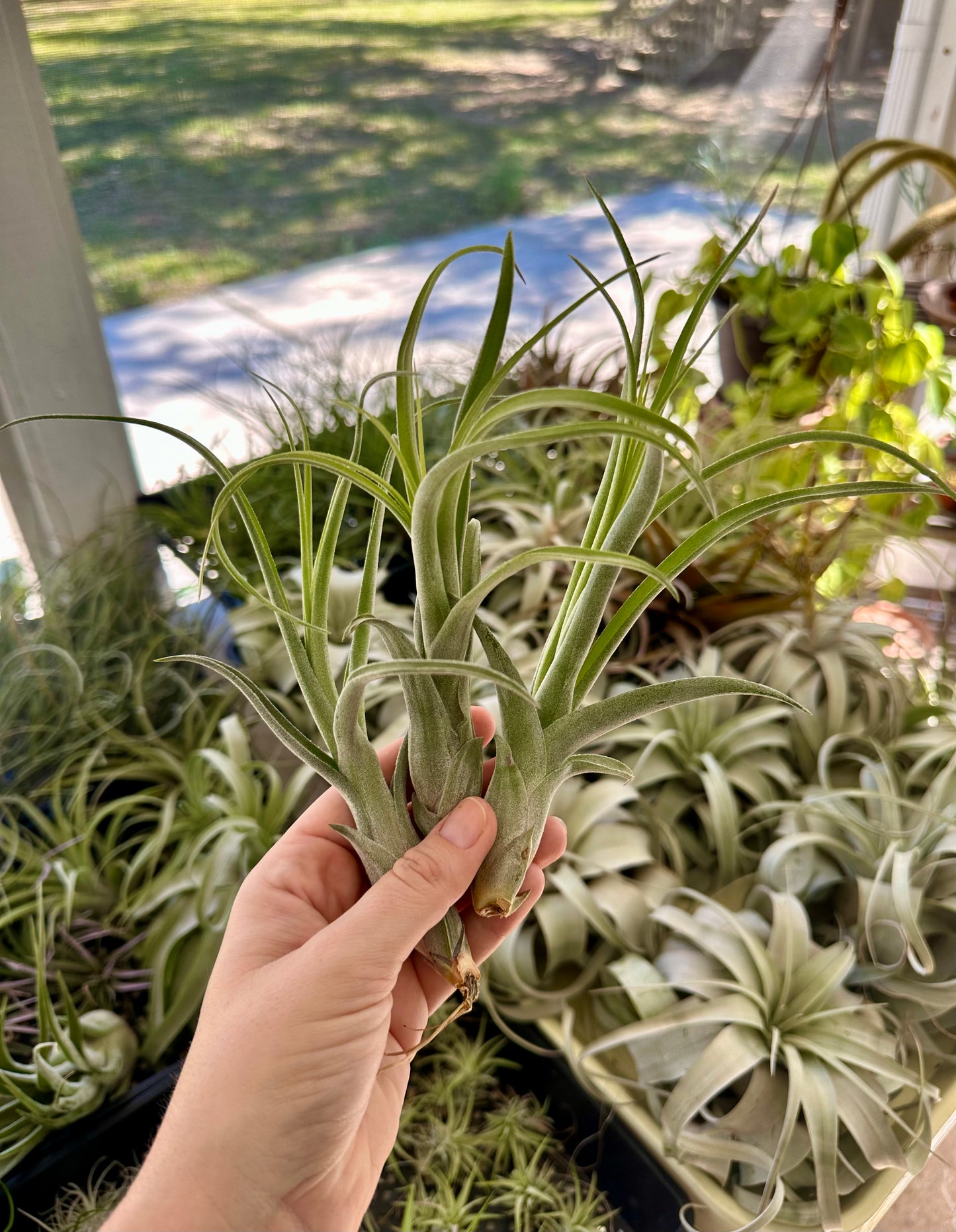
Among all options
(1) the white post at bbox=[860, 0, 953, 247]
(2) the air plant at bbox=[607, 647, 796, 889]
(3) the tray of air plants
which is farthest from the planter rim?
(1) the white post at bbox=[860, 0, 953, 247]

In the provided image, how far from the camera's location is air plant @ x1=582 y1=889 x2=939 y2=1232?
700mm

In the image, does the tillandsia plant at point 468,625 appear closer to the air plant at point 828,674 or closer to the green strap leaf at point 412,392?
the green strap leaf at point 412,392

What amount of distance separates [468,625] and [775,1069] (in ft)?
1.83

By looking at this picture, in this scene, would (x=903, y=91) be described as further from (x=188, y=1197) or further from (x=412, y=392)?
(x=188, y=1197)

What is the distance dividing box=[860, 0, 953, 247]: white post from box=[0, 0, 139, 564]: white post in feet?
4.76

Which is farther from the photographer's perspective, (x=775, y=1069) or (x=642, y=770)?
(x=642, y=770)

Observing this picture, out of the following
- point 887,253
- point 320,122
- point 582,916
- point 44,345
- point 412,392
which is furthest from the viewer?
point 887,253

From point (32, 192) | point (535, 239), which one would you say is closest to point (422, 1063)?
point (32, 192)

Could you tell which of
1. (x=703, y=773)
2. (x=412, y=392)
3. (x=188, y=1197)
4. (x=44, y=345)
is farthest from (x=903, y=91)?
(x=188, y=1197)

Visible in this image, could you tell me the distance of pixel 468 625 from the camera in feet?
1.44

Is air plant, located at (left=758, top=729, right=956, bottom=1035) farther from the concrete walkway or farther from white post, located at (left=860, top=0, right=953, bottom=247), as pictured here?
white post, located at (left=860, top=0, right=953, bottom=247)

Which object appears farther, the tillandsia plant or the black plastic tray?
the black plastic tray

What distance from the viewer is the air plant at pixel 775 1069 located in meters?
0.70

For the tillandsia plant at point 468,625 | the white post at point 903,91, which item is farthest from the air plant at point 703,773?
the white post at point 903,91
